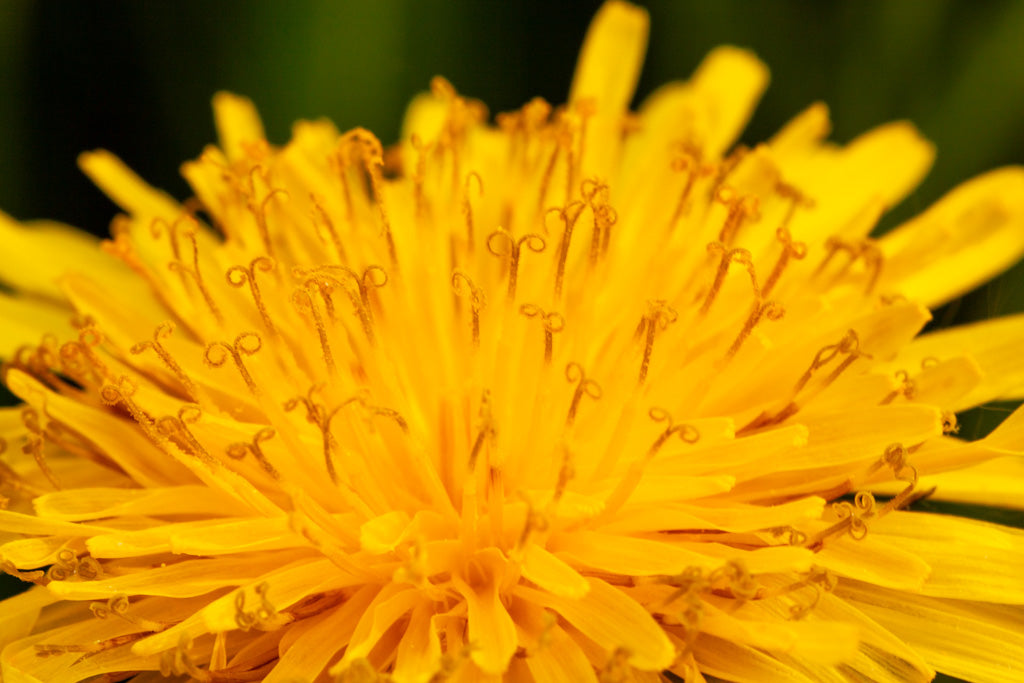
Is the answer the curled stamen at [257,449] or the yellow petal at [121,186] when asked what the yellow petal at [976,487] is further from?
the yellow petal at [121,186]

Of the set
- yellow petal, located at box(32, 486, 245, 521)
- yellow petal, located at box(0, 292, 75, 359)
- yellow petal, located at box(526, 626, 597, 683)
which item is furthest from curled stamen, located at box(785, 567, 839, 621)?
yellow petal, located at box(0, 292, 75, 359)

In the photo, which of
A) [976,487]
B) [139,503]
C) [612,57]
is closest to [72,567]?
[139,503]

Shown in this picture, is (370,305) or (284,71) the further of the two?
(284,71)

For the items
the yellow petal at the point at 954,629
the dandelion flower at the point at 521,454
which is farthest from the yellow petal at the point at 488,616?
Answer: the yellow petal at the point at 954,629

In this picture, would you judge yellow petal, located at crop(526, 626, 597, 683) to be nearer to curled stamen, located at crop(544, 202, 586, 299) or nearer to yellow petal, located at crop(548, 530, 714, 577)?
yellow petal, located at crop(548, 530, 714, 577)

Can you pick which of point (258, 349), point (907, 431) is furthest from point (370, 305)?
point (907, 431)

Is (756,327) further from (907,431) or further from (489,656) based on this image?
(489,656)

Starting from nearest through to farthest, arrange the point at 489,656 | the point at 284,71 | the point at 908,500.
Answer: the point at 489,656 → the point at 908,500 → the point at 284,71

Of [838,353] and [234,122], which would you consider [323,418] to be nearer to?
[838,353]
